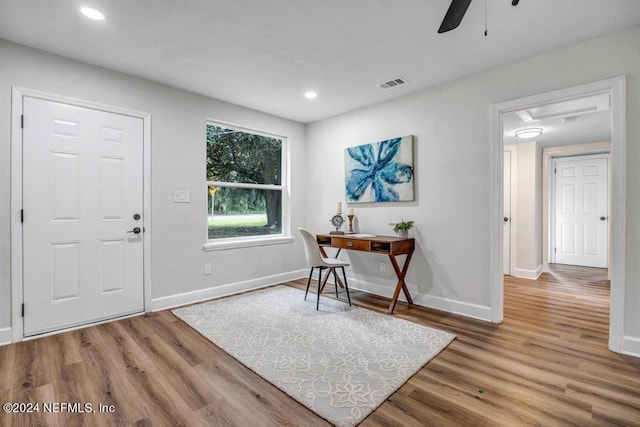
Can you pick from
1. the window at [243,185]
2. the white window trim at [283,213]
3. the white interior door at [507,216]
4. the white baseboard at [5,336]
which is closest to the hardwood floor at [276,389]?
the white baseboard at [5,336]

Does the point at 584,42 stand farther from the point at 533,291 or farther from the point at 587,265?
the point at 587,265

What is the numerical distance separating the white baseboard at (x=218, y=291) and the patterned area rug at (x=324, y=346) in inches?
6.5

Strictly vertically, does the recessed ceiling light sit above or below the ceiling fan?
above

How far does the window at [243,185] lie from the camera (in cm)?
386

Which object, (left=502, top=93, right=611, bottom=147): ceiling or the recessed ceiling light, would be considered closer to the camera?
the recessed ceiling light

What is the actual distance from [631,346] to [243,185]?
4.02 metres

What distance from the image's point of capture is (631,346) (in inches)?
90.3

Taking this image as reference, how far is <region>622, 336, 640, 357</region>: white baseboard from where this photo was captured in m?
2.28

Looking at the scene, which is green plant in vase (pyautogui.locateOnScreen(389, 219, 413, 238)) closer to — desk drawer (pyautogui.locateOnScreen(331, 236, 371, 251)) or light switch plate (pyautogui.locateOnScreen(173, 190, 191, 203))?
desk drawer (pyautogui.locateOnScreen(331, 236, 371, 251))

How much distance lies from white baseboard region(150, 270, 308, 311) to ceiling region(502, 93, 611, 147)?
3.32 meters

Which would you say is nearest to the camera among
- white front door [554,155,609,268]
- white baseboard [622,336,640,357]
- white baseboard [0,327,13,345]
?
white baseboard [622,336,640,357]

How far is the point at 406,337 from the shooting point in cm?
259

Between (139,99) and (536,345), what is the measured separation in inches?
167

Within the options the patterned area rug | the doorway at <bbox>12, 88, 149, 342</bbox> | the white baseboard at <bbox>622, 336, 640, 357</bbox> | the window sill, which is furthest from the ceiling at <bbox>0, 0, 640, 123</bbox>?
the patterned area rug
